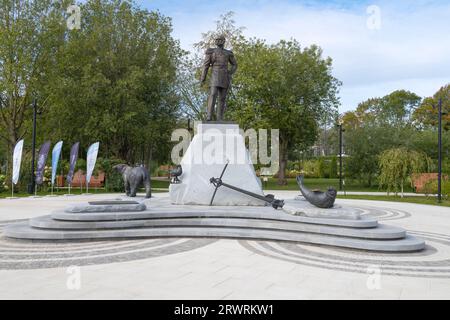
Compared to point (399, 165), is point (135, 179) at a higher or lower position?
lower

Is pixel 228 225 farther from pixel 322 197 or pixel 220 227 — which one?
pixel 322 197

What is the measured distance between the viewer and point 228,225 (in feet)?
27.6

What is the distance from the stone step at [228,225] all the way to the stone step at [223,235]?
0.31ft

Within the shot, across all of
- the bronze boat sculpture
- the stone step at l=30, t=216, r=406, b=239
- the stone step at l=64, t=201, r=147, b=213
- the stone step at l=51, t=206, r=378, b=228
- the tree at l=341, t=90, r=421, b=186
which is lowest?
the stone step at l=30, t=216, r=406, b=239

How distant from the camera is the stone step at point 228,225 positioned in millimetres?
7314

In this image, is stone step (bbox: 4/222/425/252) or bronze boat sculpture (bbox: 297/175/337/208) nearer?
stone step (bbox: 4/222/425/252)

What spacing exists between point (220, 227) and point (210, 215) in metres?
0.42

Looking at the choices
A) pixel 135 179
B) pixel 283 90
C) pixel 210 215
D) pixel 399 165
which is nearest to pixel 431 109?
pixel 283 90

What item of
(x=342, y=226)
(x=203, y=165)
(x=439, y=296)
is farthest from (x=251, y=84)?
(x=439, y=296)

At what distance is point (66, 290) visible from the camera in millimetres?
4582

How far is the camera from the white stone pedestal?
10242 millimetres

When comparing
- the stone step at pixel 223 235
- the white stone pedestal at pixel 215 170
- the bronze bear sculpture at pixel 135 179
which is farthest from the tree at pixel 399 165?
the bronze bear sculpture at pixel 135 179

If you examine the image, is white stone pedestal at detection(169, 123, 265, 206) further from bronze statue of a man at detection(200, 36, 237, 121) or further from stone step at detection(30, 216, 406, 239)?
stone step at detection(30, 216, 406, 239)

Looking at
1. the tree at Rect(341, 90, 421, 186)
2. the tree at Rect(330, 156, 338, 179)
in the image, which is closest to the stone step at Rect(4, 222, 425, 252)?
the tree at Rect(341, 90, 421, 186)
